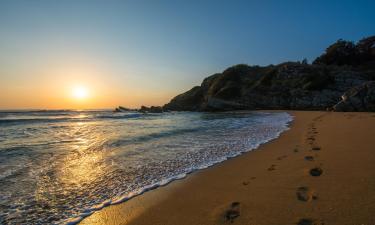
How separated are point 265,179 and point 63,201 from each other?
3186 millimetres

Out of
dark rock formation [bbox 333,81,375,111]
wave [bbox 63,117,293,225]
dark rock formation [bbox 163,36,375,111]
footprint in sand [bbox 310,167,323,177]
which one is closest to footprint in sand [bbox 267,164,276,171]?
footprint in sand [bbox 310,167,323,177]

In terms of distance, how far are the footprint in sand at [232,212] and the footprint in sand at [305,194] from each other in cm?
80

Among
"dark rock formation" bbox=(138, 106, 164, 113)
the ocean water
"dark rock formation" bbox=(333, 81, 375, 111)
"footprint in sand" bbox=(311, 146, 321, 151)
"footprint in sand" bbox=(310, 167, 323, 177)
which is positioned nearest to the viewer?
the ocean water

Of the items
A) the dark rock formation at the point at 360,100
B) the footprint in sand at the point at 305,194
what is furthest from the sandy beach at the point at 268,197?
the dark rock formation at the point at 360,100

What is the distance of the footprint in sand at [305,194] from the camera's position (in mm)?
3130

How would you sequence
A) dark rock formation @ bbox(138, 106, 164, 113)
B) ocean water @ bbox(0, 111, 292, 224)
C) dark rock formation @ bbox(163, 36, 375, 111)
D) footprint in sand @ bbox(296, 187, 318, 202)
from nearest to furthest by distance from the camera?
footprint in sand @ bbox(296, 187, 318, 202), ocean water @ bbox(0, 111, 292, 224), dark rock formation @ bbox(163, 36, 375, 111), dark rock formation @ bbox(138, 106, 164, 113)

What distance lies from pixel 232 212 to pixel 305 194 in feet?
3.46

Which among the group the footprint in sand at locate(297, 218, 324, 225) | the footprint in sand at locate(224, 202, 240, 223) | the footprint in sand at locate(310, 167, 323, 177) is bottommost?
the footprint in sand at locate(224, 202, 240, 223)

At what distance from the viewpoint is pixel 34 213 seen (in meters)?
3.34

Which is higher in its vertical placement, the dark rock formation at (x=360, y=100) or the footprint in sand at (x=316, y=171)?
the dark rock formation at (x=360, y=100)

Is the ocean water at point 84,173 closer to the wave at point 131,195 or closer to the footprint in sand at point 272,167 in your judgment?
the wave at point 131,195

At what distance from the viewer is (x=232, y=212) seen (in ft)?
9.90

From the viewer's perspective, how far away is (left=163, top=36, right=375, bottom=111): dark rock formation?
3800cm

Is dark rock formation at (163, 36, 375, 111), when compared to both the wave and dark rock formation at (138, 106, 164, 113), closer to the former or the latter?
dark rock formation at (138, 106, 164, 113)
